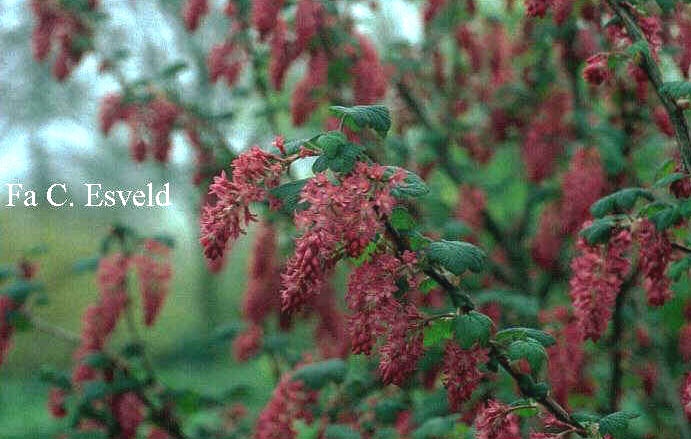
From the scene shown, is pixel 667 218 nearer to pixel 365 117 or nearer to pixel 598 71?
pixel 598 71

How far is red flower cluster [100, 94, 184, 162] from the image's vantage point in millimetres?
3977

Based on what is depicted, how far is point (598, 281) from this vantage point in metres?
2.09

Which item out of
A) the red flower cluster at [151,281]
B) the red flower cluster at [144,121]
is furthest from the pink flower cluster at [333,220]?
the red flower cluster at [144,121]

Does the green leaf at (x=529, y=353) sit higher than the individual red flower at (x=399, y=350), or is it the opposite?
the individual red flower at (x=399, y=350)

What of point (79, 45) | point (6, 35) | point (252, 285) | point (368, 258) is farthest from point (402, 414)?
point (6, 35)

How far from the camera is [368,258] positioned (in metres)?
1.80

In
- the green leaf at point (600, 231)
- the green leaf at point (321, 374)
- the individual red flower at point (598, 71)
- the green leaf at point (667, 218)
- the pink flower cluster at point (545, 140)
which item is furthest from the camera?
the pink flower cluster at point (545, 140)

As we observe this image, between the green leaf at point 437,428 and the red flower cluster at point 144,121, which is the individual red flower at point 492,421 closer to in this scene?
the green leaf at point 437,428

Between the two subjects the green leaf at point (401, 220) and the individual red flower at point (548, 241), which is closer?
→ the green leaf at point (401, 220)

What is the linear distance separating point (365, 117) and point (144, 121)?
8.01 ft

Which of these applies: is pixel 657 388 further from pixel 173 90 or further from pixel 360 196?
pixel 360 196

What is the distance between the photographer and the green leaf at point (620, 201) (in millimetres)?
2176

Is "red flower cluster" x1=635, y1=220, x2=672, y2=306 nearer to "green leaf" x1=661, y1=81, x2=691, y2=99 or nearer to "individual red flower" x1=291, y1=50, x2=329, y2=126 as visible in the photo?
"green leaf" x1=661, y1=81, x2=691, y2=99

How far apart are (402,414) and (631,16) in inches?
70.9
